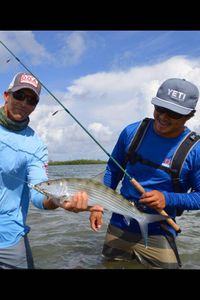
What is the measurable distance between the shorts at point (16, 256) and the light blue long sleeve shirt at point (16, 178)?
61 mm

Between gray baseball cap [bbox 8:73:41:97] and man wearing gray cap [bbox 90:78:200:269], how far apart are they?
5.43 ft

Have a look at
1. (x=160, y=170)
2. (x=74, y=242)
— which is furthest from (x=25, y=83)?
(x=74, y=242)

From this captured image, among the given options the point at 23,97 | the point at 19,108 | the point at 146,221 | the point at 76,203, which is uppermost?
the point at 23,97

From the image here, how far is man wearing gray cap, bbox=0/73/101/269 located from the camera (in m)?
4.42

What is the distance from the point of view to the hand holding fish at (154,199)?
17.0 feet

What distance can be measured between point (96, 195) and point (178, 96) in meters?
1.81


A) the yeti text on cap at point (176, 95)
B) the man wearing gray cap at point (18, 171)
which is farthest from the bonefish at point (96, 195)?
the yeti text on cap at point (176, 95)

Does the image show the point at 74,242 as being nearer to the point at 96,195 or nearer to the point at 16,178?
the point at 96,195

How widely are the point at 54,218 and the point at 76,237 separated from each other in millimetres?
2856

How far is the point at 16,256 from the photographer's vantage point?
14.9 ft

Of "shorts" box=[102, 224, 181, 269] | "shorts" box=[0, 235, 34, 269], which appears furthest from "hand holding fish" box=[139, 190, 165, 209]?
"shorts" box=[0, 235, 34, 269]

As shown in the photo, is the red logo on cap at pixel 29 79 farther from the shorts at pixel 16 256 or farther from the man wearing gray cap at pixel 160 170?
the shorts at pixel 16 256

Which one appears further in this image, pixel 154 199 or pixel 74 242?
pixel 74 242
